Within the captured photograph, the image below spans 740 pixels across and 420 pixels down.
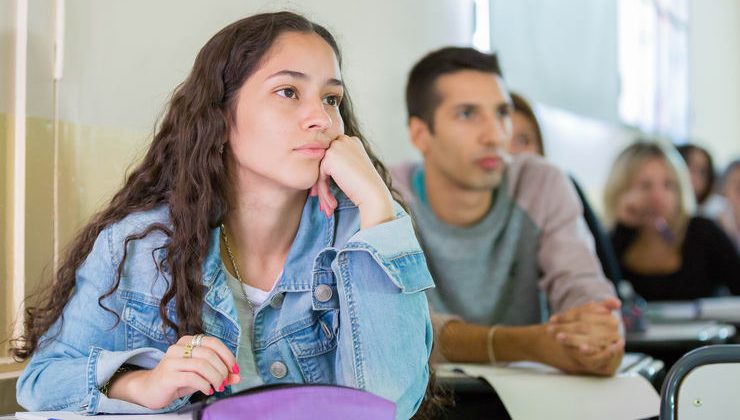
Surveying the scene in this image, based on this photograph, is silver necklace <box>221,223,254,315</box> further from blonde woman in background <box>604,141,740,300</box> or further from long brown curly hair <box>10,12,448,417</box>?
blonde woman in background <box>604,141,740,300</box>

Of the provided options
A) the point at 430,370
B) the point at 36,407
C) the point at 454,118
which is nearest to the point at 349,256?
the point at 430,370

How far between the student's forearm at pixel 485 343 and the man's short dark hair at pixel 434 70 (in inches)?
29.3

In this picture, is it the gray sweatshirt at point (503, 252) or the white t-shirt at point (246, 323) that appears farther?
the gray sweatshirt at point (503, 252)

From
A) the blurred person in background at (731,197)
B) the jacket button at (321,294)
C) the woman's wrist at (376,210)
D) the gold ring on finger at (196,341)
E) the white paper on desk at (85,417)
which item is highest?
the woman's wrist at (376,210)

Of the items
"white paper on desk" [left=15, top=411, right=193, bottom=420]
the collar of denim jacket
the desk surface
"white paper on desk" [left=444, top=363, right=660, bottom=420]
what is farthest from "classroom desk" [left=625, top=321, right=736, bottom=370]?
"white paper on desk" [left=15, top=411, right=193, bottom=420]

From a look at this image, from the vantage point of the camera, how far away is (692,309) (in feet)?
11.9

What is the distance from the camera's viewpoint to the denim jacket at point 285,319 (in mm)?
1511

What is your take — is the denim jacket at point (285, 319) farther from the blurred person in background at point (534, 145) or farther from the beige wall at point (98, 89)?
the blurred person in background at point (534, 145)

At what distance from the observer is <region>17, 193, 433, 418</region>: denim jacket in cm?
151

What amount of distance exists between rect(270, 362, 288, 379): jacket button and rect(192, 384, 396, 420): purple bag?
19.4 inches

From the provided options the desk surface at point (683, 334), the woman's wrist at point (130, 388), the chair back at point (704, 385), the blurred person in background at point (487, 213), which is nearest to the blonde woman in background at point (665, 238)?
the desk surface at point (683, 334)

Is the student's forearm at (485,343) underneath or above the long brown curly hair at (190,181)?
underneath

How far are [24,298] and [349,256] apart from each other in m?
0.71

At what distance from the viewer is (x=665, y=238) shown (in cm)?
443
